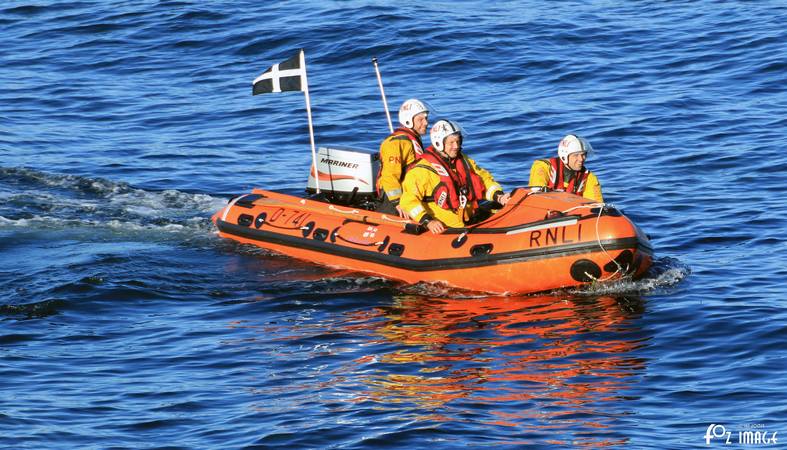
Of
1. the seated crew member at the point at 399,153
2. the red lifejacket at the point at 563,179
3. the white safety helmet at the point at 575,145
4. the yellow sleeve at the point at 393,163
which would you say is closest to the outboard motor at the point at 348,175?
the seated crew member at the point at 399,153

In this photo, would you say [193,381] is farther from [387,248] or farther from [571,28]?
[571,28]

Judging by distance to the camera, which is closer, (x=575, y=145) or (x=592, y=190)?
(x=575, y=145)

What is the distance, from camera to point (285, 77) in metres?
14.4

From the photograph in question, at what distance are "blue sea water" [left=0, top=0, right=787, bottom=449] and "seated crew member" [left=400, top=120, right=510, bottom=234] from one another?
79 cm

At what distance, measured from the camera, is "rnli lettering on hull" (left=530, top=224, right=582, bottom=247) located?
39.9 feet

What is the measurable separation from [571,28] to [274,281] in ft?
39.4

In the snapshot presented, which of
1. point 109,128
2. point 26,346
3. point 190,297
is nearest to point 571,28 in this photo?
point 109,128

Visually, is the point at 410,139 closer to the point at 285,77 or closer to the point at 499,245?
the point at 285,77

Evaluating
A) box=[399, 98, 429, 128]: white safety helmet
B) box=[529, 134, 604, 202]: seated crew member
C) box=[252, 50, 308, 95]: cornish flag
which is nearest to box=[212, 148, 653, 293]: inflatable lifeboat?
box=[529, 134, 604, 202]: seated crew member

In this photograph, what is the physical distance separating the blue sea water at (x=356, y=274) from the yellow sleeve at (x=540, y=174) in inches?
53.6

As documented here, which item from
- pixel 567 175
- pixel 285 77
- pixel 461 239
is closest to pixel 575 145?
pixel 567 175

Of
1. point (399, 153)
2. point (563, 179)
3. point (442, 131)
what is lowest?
point (563, 179)

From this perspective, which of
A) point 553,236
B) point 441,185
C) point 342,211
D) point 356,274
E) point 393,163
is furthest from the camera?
point 342,211

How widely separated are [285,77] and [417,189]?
7.61 ft
